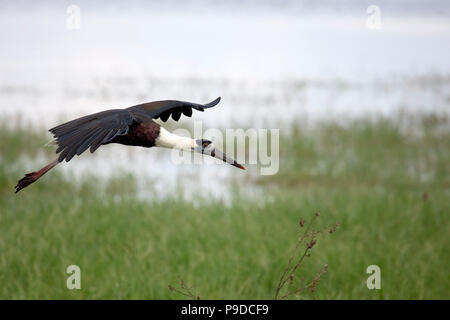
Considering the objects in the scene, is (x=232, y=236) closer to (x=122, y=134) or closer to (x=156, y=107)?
(x=156, y=107)

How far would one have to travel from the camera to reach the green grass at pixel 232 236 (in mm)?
5102

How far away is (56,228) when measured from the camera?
6070 mm

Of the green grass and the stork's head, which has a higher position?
the stork's head

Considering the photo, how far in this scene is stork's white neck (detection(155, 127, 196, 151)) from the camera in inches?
74.7

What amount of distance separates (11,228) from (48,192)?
1.62 m
